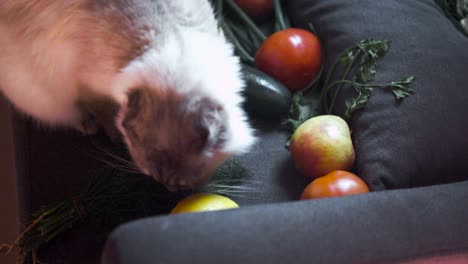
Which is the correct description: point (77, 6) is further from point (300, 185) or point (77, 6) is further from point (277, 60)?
point (300, 185)

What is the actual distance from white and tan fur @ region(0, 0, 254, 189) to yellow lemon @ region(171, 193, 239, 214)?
4cm

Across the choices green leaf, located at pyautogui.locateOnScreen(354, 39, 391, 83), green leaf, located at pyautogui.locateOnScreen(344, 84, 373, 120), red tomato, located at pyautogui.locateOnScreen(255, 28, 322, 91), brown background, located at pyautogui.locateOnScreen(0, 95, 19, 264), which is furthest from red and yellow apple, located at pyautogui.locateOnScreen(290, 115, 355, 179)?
brown background, located at pyautogui.locateOnScreen(0, 95, 19, 264)

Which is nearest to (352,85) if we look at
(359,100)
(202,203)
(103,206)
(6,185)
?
(359,100)

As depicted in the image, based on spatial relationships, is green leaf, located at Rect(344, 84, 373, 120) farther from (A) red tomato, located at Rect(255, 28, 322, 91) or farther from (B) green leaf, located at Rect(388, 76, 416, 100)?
(A) red tomato, located at Rect(255, 28, 322, 91)

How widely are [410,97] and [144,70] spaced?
2.40ft

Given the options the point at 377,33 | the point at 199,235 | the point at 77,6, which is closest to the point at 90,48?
the point at 77,6

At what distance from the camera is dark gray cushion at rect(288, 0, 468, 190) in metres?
1.28

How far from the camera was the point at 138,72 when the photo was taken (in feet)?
3.74

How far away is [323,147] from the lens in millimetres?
1339

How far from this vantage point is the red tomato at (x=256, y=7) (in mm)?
1733

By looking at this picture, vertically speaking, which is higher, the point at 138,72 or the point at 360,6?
the point at 138,72

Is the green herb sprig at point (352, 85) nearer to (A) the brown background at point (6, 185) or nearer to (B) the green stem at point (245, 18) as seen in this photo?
(B) the green stem at point (245, 18)

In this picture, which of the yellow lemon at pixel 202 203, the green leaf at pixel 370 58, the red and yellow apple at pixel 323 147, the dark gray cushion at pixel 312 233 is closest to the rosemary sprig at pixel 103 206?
the yellow lemon at pixel 202 203

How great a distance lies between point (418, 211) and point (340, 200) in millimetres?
169
